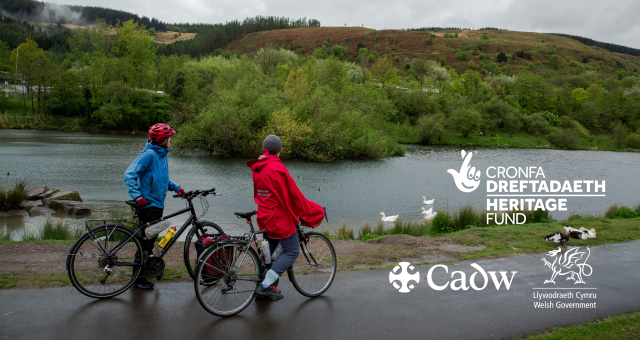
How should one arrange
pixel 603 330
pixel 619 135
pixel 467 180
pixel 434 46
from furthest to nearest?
pixel 434 46
pixel 619 135
pixel 467 180
pixel 603 330

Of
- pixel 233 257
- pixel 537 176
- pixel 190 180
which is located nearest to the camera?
pixel 233 257

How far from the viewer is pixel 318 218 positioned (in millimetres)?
5086

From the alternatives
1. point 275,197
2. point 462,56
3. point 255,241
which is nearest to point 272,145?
point 275,197

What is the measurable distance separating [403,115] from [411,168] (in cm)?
3966

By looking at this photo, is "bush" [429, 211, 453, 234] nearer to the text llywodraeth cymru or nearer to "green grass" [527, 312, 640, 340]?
the text llywodraeth cymru

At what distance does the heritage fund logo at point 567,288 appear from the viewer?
551 centimetres

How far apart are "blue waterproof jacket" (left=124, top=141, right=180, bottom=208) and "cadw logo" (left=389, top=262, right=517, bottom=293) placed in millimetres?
3703

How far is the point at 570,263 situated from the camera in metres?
7.46

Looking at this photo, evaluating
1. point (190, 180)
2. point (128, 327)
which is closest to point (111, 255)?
point (128, 327)

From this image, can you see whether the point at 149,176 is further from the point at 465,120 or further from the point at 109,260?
the point at 465,120

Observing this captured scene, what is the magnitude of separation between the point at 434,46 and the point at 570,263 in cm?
17556

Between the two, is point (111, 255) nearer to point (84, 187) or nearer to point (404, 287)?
point (404, 287)

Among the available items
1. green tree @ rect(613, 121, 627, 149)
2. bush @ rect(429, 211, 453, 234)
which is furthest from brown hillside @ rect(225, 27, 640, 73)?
bush @ rect(429, 211, 453, 234)

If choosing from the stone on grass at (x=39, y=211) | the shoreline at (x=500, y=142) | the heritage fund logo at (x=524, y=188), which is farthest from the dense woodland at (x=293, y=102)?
the stone on grass at (x=39, y=211)
